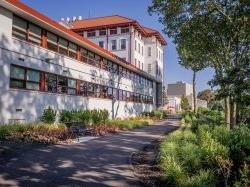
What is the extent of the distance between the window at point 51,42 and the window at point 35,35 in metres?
1.01

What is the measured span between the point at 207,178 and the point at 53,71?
17164 mm

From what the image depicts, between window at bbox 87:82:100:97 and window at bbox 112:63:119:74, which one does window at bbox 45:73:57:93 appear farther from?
window at bbox 112:63:119:74

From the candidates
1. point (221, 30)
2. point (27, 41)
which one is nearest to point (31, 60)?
point (27, 41)

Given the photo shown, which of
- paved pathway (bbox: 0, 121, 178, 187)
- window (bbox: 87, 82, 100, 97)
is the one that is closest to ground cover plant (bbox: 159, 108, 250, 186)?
paved pathway (bbox: 0, 121, 178, 187)

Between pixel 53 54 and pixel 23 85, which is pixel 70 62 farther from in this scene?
pixel 23 85

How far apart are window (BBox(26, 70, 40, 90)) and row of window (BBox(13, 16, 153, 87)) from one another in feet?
6.49

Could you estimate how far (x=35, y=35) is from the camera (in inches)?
859

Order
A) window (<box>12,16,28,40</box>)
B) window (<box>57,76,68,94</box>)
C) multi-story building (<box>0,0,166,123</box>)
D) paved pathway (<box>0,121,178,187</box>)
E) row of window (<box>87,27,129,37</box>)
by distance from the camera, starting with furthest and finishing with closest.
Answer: row of window (<box>87,27,129,37</box>)
window (<box>57,76,68,94</box>)
window (<box>12,16,28,40</box>)
multi-story building (<box>0,0,166,123</box>)
paved pathway (<box>0,121,178,187</box>)

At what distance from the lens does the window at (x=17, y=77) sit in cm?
1938

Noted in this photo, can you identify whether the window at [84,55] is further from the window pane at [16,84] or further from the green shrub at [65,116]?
the window pane at [16,84]

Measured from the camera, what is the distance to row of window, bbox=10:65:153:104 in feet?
65.6

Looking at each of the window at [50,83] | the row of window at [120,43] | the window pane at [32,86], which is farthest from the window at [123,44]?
the window pane at [32,86]

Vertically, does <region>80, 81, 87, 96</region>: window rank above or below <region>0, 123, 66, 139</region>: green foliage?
above

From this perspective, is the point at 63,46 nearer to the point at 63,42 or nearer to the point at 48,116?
the point at 63,42
